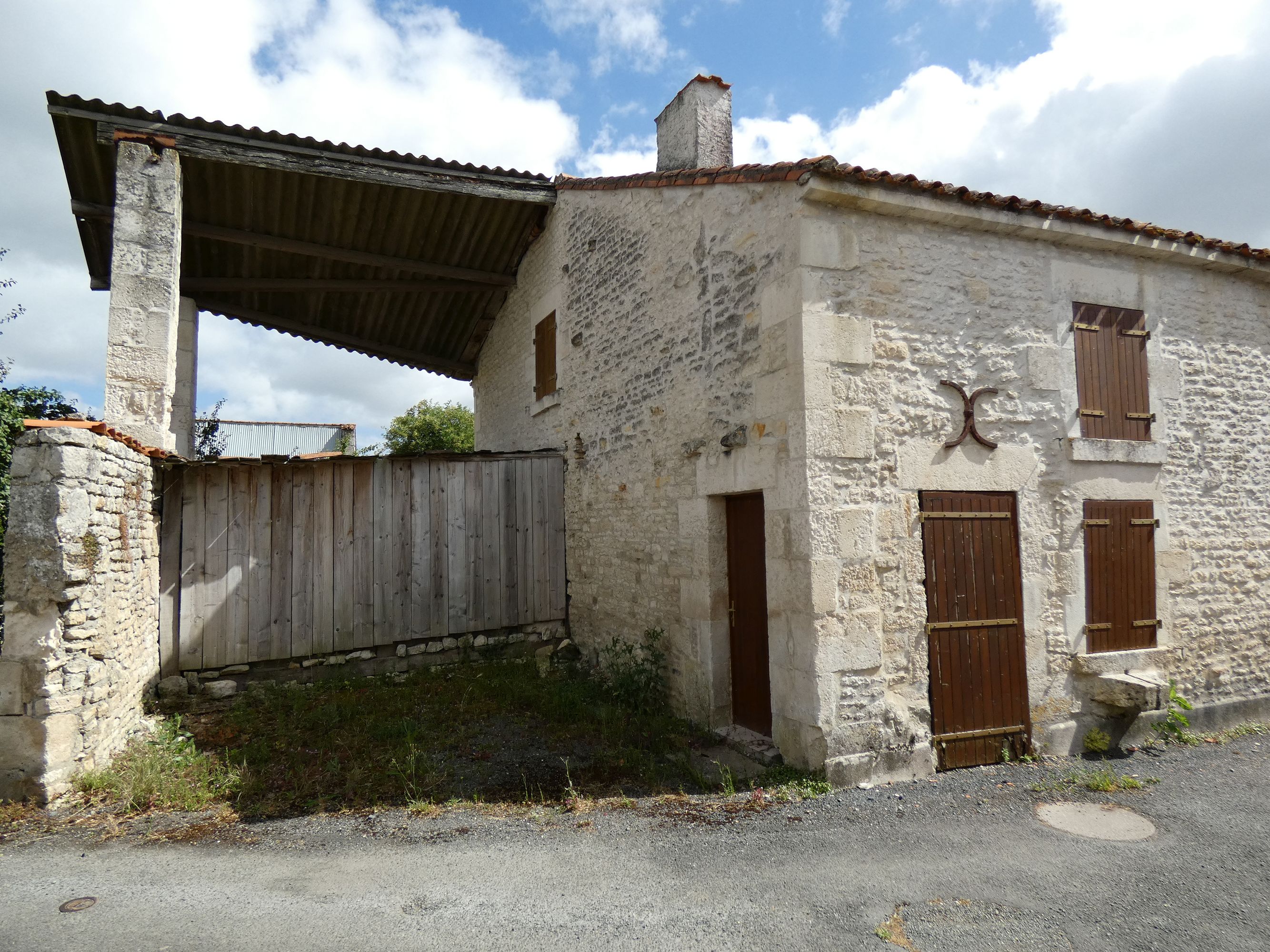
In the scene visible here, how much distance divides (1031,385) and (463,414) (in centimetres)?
2007

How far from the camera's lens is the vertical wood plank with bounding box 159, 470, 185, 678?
6184mm

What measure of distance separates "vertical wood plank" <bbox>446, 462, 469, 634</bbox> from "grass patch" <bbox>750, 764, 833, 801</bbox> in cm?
381

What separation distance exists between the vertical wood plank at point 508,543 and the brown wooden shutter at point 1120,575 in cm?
535

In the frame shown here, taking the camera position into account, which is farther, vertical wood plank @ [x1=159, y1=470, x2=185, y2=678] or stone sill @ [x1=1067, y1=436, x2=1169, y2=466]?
vertical wood plank @ [x1=159, y1=470, x2=185, y2=678]

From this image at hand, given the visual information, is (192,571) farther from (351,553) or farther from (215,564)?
(351,553)

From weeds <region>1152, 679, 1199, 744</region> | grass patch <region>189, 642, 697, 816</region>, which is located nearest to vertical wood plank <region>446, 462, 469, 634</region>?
grass patch <region>189, 642, 697, 816</region>

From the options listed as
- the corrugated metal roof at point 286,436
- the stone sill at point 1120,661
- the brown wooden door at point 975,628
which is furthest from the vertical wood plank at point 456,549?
the corrugated metal roof at point 286,436

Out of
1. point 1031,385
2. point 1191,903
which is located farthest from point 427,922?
point 1031,385

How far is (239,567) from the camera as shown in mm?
6574

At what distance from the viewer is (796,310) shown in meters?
4.93

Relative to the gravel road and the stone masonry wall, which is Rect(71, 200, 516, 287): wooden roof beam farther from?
the gravel road

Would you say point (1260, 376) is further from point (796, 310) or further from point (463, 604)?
point (463, 604)

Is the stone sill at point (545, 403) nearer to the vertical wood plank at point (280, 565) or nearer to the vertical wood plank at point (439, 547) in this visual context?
the vertical wood plank at point (439, 547)

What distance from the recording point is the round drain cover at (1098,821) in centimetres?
417
